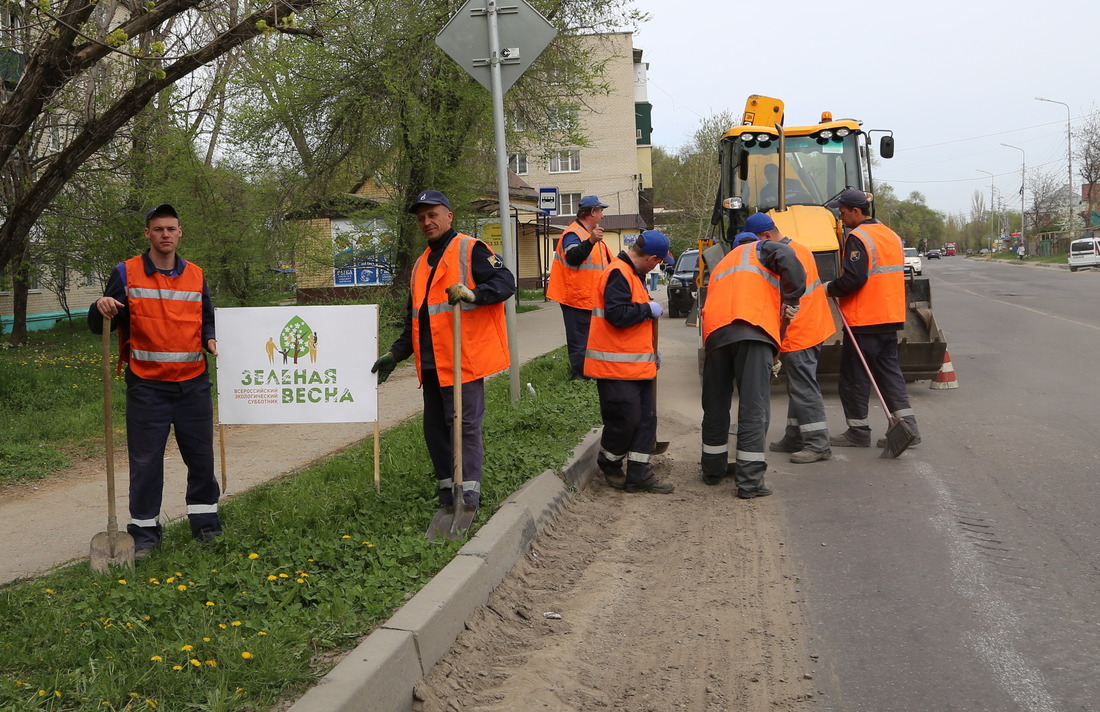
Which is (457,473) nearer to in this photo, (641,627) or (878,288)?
(641,627)

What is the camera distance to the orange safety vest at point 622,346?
22.1 feet

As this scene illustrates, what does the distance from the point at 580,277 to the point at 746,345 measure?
2.87 metres

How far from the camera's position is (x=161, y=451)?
5.43 meters

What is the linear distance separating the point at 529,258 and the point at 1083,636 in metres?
41.6

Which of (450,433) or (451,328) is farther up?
(451,328)

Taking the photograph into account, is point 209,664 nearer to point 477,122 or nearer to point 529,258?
point 477,122

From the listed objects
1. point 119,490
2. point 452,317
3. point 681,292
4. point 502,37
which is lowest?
point 119,490

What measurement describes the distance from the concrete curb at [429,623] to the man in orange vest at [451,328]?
1.23ft

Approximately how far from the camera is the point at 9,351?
1836 cm

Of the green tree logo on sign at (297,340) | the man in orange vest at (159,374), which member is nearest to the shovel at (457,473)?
the man in orange vest at (159,374)

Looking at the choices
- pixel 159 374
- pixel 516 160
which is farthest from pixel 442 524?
pixel 516 160

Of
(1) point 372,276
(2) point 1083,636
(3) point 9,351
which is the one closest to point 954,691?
(2) point 1083,636

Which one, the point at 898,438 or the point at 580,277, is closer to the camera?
the point at 898,438

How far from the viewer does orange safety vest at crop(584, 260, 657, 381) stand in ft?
22.1
